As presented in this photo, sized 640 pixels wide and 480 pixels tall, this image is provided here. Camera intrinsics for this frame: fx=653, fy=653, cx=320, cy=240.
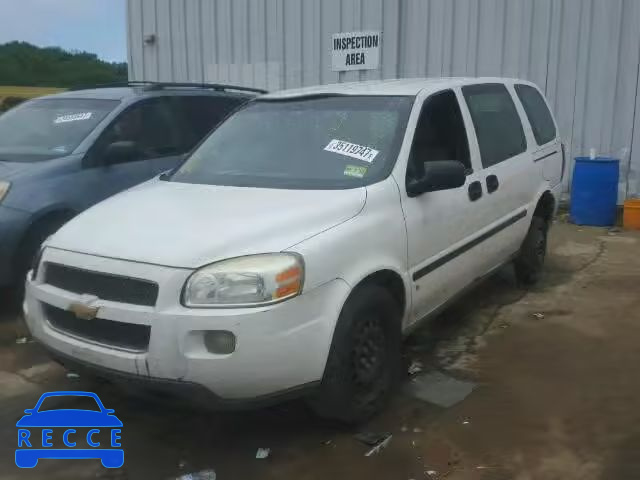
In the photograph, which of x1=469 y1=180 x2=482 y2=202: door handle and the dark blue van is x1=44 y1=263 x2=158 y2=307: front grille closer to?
the dark blue van

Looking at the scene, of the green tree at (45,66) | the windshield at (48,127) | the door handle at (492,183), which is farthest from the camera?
the green tree at (45,66)

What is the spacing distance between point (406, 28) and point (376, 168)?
704 cm

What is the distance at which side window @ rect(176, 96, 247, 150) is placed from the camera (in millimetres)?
6379

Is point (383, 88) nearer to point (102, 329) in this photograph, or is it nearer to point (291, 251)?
point (291, 251)

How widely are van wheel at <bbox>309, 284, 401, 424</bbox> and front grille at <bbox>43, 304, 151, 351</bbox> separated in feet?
2.81

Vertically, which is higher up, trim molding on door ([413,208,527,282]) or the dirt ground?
trim molding on door ([413,208,527,282])

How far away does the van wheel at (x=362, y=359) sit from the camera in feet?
10.1

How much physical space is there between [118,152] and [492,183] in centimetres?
300

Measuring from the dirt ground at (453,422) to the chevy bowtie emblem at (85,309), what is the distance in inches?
18.9

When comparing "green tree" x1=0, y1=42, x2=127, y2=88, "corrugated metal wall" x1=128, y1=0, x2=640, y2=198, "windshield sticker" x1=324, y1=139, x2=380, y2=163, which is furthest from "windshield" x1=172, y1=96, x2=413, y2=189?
"green tree" x1=0, y1=42, x2=127, y2=88

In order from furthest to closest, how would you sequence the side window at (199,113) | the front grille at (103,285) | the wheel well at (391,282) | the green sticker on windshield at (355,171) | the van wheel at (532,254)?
the side window at (199,113) < the van wheel at (532,254) < the green sticker on windshield at (355,171) < the wheel well at (391,282) < the front grille at (103,285)

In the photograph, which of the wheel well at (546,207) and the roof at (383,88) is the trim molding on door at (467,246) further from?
the roof at (383,88)

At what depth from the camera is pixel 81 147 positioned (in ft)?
17.6

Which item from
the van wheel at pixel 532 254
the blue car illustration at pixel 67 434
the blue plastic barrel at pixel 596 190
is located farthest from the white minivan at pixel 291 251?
the blue plastic barrel at pixel 596 190
